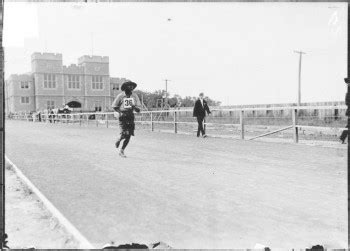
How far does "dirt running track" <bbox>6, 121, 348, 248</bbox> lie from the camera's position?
296 centimetres

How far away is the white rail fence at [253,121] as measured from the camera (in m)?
8.27

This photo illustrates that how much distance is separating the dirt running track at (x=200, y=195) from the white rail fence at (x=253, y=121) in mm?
840

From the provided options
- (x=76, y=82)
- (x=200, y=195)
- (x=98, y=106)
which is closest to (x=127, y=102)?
(x=98, y=106)

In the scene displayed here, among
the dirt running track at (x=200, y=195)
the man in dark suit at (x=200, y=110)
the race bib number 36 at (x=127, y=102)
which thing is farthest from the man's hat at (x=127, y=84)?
the man in dark suit at (x=200, y=110)

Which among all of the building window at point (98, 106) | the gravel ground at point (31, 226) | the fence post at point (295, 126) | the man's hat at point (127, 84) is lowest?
the gravel ground at point (31, 226)

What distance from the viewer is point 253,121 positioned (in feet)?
36.0

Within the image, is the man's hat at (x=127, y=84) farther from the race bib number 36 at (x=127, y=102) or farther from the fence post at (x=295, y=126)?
the fence post at (x=295, y=126)

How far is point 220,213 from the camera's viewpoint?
3.48 metres

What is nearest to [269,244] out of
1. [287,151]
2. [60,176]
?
[60,176]

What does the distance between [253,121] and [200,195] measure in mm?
7143

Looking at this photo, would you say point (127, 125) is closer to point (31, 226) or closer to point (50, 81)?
point (50, 81)

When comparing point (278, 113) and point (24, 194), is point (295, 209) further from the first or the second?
point (278, 113)

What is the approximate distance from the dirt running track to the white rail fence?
840 mm

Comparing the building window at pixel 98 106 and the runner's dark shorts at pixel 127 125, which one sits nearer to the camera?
the building window at pixel 98 106
